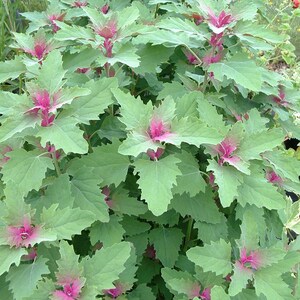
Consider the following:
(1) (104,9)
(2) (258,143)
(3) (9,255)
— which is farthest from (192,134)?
(1) (104,9)

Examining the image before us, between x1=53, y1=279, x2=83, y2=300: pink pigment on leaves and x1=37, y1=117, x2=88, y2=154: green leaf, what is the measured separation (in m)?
0.30

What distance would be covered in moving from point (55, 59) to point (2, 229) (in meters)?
0.47

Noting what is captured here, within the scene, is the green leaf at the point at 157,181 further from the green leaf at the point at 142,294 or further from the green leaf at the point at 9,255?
the green leaf at the point at 142,294

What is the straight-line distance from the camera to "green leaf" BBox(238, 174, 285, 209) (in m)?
1.13

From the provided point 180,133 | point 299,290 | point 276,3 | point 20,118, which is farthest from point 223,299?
point 276,3

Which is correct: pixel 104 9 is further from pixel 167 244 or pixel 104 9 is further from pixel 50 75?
pixel 167 244

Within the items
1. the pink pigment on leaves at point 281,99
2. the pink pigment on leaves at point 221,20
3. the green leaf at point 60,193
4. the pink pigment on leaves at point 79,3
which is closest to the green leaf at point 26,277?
the green leaf at point 60,193

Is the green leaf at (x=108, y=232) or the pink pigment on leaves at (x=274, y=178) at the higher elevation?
the green leaf at (x=108, y=232)

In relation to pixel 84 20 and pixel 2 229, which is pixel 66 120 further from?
pixel 84 20

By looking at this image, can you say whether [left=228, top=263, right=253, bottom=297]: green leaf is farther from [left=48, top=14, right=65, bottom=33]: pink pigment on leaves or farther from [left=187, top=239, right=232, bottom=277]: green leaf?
[left=48, top=14, right=65, bottom=33]: pink pigment on leaves

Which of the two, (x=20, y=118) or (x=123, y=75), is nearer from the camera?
(x=20, y=118)

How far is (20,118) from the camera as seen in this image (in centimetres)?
111

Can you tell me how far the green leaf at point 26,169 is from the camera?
109 cm

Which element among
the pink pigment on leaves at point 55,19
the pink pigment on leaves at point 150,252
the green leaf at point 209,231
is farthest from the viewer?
the pink pigment on leaves at point 55,19
